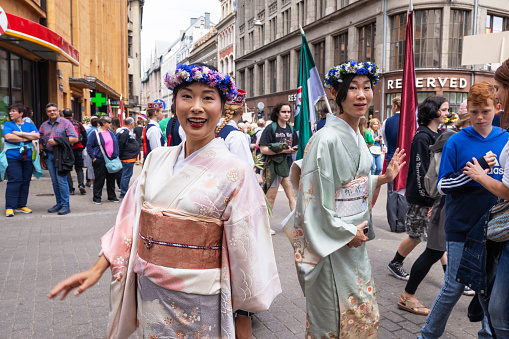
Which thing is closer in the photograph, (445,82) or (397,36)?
(445,82)

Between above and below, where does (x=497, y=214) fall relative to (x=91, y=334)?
above

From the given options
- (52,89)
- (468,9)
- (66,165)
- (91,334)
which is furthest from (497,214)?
(468,9)

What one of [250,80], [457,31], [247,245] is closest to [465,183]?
[247,245]

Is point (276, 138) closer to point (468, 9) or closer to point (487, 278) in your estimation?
point (487, 278)

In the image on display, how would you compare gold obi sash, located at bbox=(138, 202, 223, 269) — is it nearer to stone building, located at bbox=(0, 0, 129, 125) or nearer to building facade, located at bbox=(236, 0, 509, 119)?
stone building, located at bbox=(0, 0, 129, 125)

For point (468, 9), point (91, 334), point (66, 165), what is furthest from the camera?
point (468, 9)

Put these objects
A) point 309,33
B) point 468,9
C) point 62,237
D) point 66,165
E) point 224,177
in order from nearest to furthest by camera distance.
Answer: point 224,177, point 62,237, point 66,165, point 468,9, point 309,33

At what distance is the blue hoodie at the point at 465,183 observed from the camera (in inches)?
113

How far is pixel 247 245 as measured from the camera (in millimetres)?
1821

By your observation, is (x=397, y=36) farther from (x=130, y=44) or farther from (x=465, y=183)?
(x=130, y=44)

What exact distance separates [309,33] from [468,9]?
13.0m

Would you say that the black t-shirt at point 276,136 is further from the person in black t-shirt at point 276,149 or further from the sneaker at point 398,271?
the sneaker at point 398,271

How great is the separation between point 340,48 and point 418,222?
27.6 m

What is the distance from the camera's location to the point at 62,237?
632 cm
